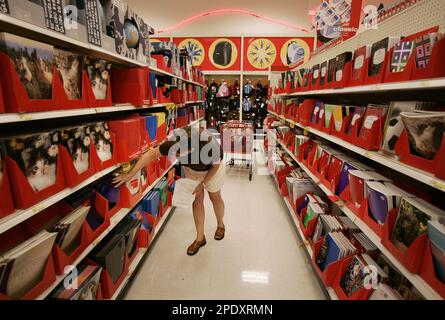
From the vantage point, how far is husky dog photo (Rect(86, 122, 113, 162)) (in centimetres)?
154

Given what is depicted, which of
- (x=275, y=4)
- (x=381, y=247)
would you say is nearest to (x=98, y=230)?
(x=381, y=247)

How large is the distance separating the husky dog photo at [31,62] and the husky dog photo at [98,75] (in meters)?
0.36

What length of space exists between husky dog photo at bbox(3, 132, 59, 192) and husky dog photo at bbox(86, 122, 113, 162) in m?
0.30

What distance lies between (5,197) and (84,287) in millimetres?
669

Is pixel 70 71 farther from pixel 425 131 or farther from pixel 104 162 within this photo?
pixel 425 131

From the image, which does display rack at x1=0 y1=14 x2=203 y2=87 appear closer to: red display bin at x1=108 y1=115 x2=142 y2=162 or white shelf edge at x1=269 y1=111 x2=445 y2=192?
red display bin at x1=108 y1=115 x2=142 y2=162

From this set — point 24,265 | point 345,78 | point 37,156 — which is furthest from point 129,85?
point 345,78

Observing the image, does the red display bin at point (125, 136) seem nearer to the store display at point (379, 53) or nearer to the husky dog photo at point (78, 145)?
the husky dog photo at point (78, 145)

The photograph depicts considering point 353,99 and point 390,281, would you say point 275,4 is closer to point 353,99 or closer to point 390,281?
point 353,99

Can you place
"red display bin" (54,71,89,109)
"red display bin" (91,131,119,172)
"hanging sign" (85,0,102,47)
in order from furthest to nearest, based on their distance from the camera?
"red display bin" (91,131,119,172), "hanging sign" (85,0,102,47), "red display bin" (54,71,89,109)

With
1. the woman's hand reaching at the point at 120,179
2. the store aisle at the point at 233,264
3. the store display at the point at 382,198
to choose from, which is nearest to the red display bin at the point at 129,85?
the woman's hand reaching at the point at 120,179

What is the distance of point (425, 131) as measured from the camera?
3.42 ft

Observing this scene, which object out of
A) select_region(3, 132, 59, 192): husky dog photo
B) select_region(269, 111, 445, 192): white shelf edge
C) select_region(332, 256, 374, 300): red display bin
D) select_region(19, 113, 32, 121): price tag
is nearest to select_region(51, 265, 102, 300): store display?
select_region(3, 132, 59, 192): husky dog photo
